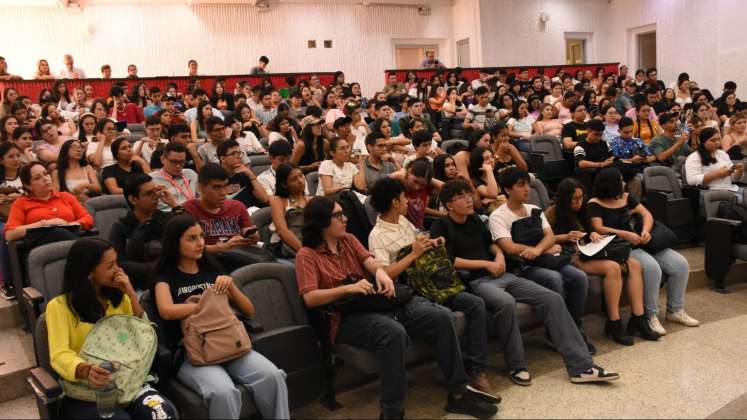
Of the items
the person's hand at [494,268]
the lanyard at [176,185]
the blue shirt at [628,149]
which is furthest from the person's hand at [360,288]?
the blue shirt at [628,149]

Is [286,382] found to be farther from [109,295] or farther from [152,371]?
[109,295]

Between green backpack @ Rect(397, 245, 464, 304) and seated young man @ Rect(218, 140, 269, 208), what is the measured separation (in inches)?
63.1

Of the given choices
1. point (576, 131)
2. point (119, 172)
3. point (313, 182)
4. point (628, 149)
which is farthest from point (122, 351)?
point (576, 131)

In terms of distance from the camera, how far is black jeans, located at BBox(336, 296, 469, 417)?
2.85 meters

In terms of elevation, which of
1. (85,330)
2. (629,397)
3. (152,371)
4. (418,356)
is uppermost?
(85,330)

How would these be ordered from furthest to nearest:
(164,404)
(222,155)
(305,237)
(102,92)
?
(102,92) → (222,155) → (305,237) → (164,404)

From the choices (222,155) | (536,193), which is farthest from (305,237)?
(536,193)

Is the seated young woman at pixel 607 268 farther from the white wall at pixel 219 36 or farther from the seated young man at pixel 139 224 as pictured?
the white wall at pixel 219 36

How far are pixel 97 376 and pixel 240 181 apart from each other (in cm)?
236

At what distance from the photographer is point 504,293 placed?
11.4 ft

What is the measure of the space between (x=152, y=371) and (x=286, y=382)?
0.58 metres

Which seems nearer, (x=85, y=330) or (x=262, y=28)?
(x=85, y=330)

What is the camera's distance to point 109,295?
266 centimetres

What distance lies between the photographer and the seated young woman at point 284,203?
3.81 m
